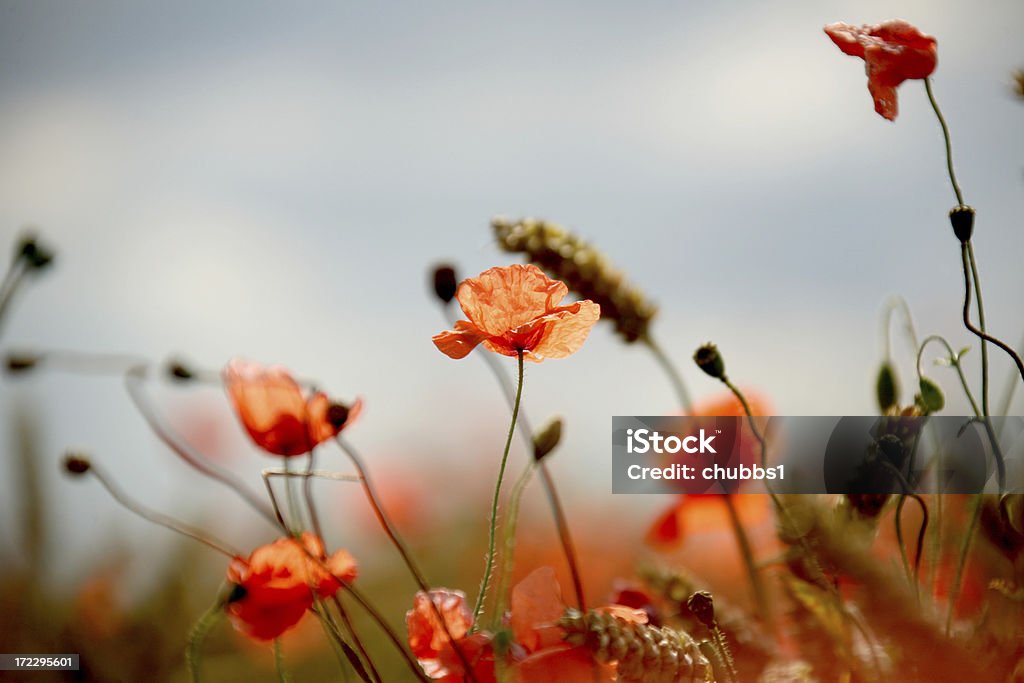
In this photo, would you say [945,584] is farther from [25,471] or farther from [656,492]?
[25,471]

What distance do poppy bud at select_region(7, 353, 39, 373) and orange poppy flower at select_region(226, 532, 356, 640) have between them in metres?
0.15

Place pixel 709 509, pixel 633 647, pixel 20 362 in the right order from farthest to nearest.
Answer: pixel 709 509 < pixel 20 362 < pixel 633 647

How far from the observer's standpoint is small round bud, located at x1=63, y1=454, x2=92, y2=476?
37 cm

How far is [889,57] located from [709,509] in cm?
30

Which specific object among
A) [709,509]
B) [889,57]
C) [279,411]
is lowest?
[709,509]

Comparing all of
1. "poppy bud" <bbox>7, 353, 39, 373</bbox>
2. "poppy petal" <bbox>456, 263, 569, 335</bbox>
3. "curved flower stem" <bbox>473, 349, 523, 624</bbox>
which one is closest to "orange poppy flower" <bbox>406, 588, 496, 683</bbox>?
"curved flower stem" <bbox>473, 349, 523, 624</bbox>

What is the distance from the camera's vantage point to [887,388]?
0.43 meters

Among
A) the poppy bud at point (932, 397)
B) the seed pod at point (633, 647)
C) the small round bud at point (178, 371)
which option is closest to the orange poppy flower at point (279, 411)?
the small round bud at point (178, 371)

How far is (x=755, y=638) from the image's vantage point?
0.42 metres

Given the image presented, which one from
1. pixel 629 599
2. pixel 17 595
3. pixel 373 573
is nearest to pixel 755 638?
pixel 629 599

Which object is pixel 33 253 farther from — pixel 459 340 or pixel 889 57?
pixel 889 57

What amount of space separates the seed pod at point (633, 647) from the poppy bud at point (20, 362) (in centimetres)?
29

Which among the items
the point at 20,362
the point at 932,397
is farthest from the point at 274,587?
the point at 932,397

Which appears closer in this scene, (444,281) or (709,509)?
(444,281)
